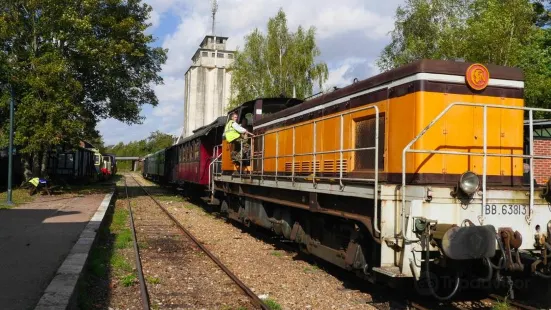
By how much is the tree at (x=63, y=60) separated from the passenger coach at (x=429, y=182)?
47.8 ft

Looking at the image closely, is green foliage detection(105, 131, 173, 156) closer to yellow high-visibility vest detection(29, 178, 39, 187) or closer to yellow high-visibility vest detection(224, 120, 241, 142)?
yellow high-visibility vest detection(29, 178, 39, 187)

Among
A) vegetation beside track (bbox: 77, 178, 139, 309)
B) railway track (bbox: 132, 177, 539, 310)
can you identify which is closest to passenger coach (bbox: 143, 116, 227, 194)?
vegetation beside track (bbox: 77, 178, 139, 309)

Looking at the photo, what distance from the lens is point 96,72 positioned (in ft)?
74.0

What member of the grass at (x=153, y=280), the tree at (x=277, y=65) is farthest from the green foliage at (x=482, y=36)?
the grass at (x=153, y=280)

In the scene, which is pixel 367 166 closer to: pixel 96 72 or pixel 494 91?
pixel 494 91

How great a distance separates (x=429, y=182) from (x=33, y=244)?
7.27 metres

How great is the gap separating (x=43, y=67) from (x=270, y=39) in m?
20.1

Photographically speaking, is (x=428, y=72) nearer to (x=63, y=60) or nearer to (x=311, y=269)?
(x=311, y=269)

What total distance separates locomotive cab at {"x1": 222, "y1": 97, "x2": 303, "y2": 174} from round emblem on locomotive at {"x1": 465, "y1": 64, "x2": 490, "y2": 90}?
5764mm

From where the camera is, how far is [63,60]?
65.0ft

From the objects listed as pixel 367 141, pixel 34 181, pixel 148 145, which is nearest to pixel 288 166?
pixel 367 141

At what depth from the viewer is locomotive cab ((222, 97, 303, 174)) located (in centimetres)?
1186

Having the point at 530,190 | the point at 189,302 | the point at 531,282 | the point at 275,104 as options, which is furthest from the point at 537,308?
the point at 275,104

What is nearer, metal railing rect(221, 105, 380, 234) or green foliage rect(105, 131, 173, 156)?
metal railing rect(221, 105, 380, 234)
